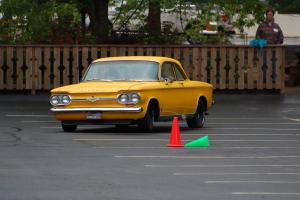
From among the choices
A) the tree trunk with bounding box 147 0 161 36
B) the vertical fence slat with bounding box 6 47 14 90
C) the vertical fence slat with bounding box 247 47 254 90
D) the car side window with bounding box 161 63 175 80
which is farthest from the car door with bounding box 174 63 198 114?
the tree trunk with bounding box 147 0 161 36

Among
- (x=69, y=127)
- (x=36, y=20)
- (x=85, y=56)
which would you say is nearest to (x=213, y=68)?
(x=85, y=56)

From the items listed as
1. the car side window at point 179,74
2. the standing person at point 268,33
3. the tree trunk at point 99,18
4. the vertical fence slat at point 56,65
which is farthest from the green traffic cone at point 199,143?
the tree trunk at point 99,18

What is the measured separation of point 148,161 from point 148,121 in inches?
191

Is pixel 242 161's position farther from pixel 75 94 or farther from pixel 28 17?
pixel 28 17

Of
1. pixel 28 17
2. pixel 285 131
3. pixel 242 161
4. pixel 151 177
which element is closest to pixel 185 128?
pixel 285 131

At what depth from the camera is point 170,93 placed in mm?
21219

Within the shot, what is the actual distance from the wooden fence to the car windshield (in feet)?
33.9

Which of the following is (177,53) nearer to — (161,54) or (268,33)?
(161,54)

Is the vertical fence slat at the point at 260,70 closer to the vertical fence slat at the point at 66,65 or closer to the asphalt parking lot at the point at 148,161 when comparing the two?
the vertical fence slat at the point at 66,65

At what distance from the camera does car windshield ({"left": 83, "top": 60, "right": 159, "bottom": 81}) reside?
69.6 ft

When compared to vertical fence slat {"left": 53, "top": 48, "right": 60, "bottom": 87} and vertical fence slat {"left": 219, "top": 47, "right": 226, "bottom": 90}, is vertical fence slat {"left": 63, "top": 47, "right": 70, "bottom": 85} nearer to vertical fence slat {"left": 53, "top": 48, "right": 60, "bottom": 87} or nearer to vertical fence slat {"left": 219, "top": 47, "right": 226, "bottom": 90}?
vertical fence slat {"left": 53, "top": 48, "right": 60, "bottom": 87}

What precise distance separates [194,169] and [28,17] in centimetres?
1851

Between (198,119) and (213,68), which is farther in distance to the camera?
(213,68)

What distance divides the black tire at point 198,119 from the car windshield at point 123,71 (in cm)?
142
